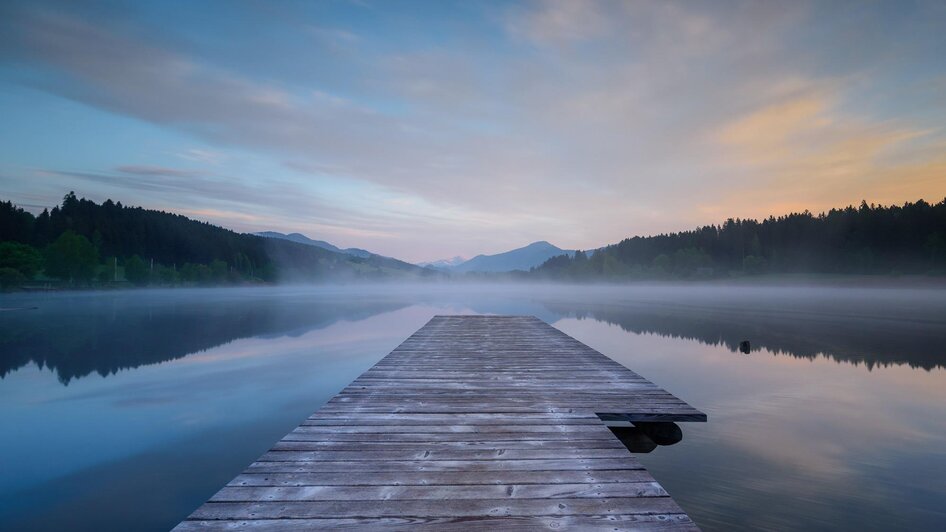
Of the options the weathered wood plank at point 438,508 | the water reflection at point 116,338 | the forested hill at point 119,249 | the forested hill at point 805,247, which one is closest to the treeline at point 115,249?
the forested hill at point 119,249

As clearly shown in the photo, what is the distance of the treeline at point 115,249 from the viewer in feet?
266

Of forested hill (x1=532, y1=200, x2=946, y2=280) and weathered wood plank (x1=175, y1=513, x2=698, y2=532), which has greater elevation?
forested hill (x1=532, y1=200, x2=946, y2=280)

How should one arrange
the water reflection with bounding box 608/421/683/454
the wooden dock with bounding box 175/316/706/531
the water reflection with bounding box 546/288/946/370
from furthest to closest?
the water reflection with bounding box 546/288/946/370, the water reflection with bounding box 608/421/683/454, the wooden dock with bounding box 175/316/706/531

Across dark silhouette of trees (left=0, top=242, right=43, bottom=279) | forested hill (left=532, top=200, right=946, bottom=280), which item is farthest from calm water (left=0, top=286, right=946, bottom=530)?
forested hill (left=532, top=200, right=946, bottom=280)

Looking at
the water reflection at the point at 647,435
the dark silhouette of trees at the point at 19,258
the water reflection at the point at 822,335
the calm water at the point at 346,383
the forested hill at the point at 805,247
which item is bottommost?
the calm water at the point at 346,383

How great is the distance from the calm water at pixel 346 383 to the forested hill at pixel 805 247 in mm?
85915

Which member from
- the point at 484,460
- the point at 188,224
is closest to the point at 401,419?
the point at 484,460

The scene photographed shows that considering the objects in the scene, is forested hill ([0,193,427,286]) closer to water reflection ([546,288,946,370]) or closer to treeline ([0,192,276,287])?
treeline ([0,192,276,287])

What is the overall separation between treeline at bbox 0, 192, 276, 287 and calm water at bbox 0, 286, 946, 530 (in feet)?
260

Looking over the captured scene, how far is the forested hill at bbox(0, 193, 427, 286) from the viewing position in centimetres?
8106

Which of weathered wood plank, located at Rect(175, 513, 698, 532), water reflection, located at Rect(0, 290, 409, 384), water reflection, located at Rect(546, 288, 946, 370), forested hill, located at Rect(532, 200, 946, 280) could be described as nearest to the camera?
weathered wood plank, located at Rect(175, 513, 698, 532)

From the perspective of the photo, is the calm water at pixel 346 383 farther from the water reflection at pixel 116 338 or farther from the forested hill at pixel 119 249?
the forested hill at pixel 119 249

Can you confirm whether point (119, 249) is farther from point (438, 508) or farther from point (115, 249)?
point (438, 508)

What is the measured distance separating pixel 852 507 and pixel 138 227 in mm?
138321
